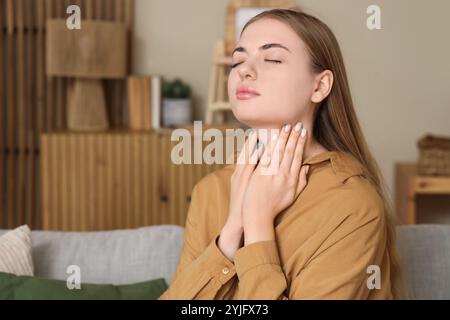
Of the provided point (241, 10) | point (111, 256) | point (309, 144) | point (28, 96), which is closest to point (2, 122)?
point (28, 96)

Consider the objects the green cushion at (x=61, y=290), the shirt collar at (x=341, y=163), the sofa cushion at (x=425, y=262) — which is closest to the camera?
the shirt collar at (x=341, y=163)

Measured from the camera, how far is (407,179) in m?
2.88

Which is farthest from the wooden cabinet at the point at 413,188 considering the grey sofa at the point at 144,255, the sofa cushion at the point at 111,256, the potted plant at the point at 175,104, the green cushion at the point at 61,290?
the green cushion at the point at 61,290

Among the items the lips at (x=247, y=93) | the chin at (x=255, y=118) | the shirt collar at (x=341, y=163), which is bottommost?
the shirt collar at (x=341, y=163)

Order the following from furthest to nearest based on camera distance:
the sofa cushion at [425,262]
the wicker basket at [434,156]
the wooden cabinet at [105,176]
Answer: the wooden cabinet at [105,176] → the wicker basket at [434,156] → the sofa cushion at [425,262]

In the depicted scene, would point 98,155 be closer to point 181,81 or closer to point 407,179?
point 181,81

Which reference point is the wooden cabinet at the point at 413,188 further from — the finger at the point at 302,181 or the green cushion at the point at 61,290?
the finger at the point at 302,181

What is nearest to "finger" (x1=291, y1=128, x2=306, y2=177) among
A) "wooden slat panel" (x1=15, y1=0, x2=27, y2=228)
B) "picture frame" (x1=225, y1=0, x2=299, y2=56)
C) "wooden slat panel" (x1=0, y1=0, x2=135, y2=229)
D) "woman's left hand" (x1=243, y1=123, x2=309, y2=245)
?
"woman's left hand" (x1=243, y1=123, x2=309, y2=245)

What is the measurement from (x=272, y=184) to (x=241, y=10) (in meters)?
2.15

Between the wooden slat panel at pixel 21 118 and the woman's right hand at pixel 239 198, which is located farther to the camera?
the wooden slat panel at pixel 21 118

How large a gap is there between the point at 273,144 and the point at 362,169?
170 mm

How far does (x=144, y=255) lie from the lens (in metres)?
1.55

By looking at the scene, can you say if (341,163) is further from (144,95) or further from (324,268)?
(144,95)

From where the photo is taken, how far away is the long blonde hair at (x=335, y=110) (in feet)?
3.64
